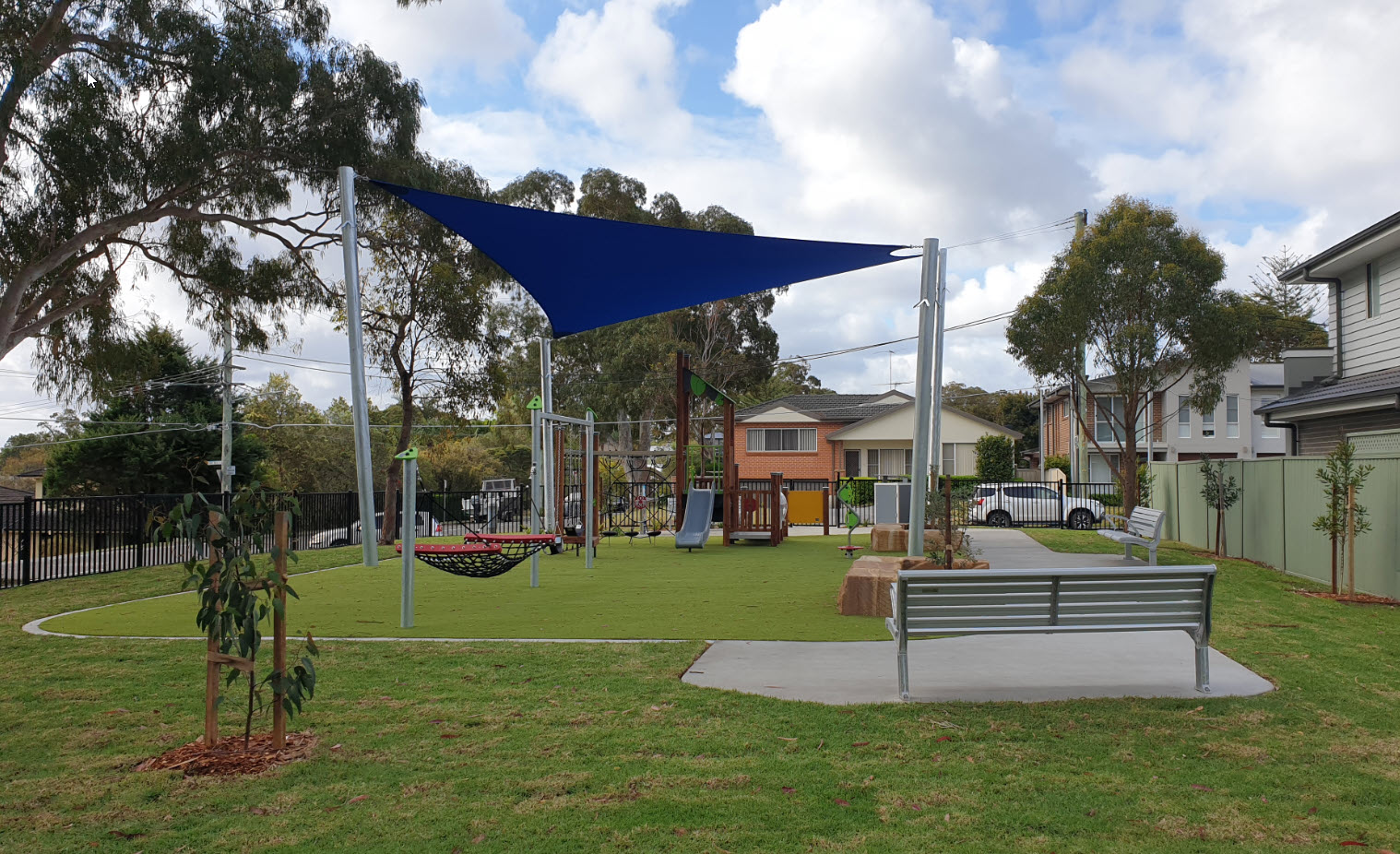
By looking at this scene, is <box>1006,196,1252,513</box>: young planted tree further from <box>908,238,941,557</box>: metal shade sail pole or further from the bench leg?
the bench leg

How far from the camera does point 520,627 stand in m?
8.17

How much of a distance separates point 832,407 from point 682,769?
136 ft

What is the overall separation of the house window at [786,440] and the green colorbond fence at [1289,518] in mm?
25680

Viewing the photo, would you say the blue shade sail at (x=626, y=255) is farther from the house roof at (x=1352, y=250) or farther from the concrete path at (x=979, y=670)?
the house roof at (x=1352, y=250)

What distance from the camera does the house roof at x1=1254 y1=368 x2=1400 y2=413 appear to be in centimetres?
1376

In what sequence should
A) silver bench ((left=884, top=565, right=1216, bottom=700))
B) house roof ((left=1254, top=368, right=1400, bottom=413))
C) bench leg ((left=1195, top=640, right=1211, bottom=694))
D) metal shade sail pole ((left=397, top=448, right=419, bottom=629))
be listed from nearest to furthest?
1. silver bench ((left=884, top=565, right=1216, bottom=700))
2. bench leg ((left=1195, top=640, right=1211, bottom=694))
3. metal shade sail pole ((left=397, top=448, right=419, bottom=629))
4. house roof ((left=1254, top=368, right=1400, bottom=413))

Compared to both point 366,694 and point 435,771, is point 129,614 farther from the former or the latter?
point 435,771

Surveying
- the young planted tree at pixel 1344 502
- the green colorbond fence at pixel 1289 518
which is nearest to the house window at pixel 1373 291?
the green colorbond fence at pixel 1289 518

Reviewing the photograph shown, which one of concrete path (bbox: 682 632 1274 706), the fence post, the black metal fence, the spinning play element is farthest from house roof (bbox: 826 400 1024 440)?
concrete path (bbox: 682 632 1274 706)

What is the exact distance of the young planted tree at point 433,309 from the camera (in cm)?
1931

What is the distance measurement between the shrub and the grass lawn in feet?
115

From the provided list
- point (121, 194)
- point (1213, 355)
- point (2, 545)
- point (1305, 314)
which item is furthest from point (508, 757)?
point (1305, 314)

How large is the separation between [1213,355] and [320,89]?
15217 mm

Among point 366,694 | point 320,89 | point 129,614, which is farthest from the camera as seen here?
point 320,89
